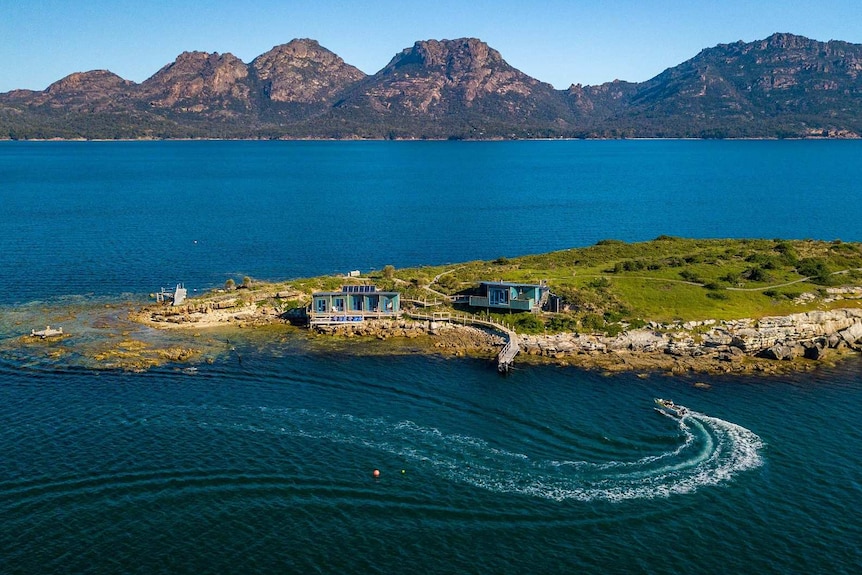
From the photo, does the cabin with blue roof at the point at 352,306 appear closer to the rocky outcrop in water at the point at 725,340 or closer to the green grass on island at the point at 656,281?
the green grass on island at the point at 656,281

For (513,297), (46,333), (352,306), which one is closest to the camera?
(46,333)

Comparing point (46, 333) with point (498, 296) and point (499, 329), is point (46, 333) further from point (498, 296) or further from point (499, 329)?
point (498, 296)

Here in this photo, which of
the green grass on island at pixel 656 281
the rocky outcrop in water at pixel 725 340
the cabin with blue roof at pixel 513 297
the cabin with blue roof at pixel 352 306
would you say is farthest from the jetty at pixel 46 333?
the rocky outcrop in water at pixel 725 340

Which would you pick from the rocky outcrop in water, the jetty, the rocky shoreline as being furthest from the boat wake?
the jetty

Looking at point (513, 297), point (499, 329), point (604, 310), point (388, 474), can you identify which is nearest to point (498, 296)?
point (513, 297)

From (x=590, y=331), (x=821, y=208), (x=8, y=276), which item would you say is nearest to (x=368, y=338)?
(x=590, y=331)

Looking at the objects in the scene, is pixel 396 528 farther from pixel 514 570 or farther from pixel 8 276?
pixel 8 276

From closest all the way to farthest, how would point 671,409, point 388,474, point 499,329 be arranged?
1. point 388,474
2. point 671,409
3. point 499,329
